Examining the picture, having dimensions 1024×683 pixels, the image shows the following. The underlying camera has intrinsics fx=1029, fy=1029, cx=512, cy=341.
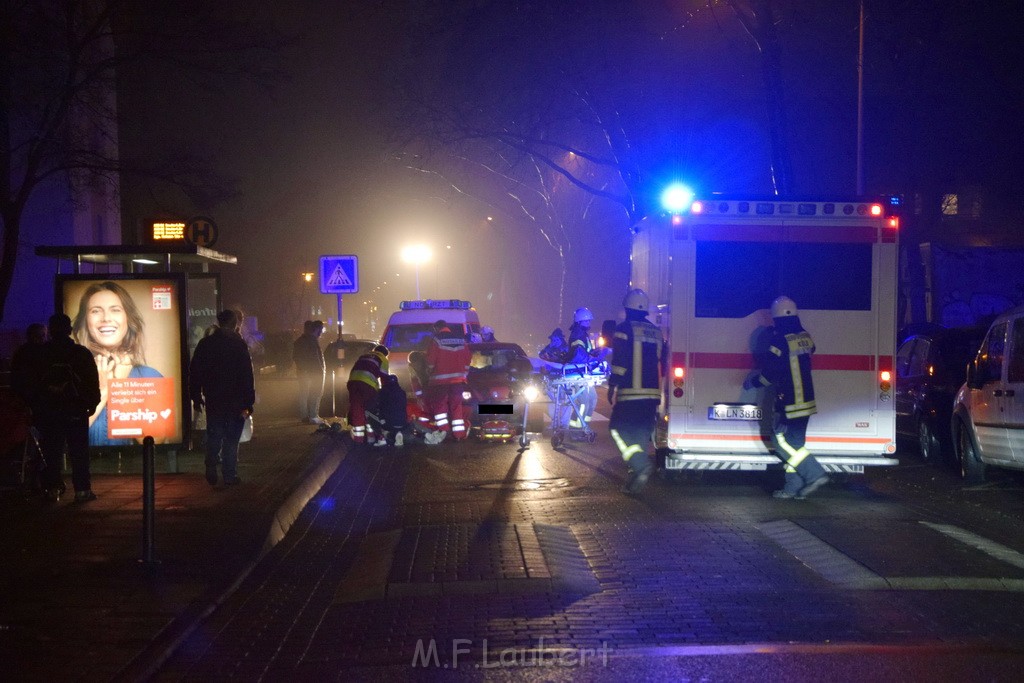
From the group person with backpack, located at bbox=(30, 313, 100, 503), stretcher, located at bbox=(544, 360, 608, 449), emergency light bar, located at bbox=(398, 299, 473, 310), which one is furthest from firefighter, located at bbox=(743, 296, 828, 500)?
emergency light bar, located at bbox=(398, 299, 473, 310)

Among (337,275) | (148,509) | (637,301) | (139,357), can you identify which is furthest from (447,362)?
(148,509)

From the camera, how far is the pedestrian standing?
17875 mm

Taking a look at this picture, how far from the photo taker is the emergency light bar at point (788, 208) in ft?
34.4

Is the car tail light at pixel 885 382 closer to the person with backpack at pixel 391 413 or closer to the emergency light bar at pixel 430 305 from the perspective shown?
the person with backpack at pixel 391 413

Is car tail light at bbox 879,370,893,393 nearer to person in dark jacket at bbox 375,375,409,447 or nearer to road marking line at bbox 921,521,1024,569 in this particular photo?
road marking line at bbox 921,521,1024,569

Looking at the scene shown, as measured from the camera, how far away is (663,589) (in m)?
6.96

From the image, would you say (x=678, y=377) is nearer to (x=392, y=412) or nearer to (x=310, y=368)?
(x=392, y=412)

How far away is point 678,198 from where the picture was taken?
1063 centimetres

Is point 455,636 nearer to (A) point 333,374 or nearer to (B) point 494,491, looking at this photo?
(B) point 494,491

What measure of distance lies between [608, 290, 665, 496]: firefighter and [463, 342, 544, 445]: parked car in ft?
14.9

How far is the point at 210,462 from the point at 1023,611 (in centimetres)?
779

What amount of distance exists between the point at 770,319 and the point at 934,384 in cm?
398

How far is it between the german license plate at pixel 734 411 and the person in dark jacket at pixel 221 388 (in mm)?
4881

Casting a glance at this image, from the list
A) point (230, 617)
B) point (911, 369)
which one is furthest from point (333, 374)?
point (230, 617)
